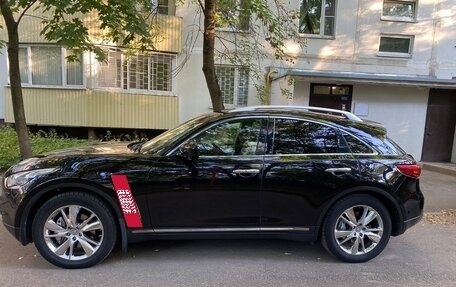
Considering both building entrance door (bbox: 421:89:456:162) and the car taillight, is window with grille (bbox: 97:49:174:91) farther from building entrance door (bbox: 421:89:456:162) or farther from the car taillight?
the car taillight

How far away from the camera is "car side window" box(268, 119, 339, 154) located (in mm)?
4117

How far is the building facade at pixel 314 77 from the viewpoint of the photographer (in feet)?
38.8

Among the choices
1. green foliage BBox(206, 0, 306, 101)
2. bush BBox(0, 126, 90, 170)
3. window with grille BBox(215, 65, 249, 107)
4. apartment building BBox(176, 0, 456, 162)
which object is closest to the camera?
green foliage BBox(206, 0, 306, 101)

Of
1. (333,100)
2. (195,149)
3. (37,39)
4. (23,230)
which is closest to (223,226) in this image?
(195,149)

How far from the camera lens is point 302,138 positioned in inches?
165

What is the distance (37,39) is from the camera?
11625mm

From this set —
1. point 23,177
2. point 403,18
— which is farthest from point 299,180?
point 403,18

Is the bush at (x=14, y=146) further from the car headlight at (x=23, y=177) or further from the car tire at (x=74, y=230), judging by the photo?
the car tire at (x=74, y=230)

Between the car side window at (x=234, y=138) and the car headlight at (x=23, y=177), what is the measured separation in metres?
1.53

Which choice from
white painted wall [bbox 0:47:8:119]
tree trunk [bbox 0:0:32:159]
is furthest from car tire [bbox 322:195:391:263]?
white painted wall [bbox 0:47:8:119]

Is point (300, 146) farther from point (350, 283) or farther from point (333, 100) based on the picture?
point (333, 100)

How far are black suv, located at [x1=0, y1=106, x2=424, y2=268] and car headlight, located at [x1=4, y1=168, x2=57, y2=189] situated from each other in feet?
0.04

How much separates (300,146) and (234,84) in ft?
30.1

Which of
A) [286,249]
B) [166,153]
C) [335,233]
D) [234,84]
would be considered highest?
[234,84]
